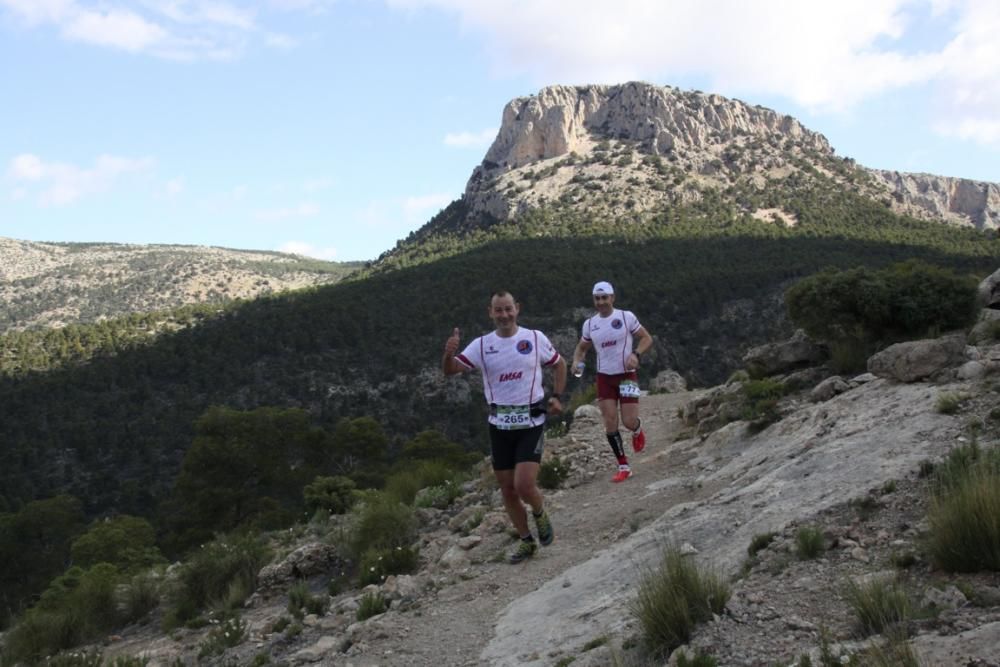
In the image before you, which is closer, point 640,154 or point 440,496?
point 440,496

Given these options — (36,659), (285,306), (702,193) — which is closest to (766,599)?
(36,659)

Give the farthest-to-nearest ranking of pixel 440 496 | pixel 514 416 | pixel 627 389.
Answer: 1. pixel 440 496
2. pixel 627 389
3. pixel 514 416

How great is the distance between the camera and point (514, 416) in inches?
219

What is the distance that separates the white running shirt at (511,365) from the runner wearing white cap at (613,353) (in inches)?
82.1

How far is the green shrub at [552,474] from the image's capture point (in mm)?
9227

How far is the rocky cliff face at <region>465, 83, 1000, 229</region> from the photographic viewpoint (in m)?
86.8

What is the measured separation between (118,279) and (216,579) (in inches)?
4827

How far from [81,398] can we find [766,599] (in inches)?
2055

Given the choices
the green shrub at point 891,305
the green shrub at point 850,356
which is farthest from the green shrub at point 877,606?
the green shrub at point 891,305

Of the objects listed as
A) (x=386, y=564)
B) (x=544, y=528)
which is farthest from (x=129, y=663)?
(x=544, y=528)

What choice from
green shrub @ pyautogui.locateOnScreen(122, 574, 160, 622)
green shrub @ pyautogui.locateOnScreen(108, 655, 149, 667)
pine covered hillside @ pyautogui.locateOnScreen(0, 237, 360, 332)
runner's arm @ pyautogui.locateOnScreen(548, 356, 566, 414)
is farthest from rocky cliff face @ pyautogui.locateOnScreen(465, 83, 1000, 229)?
green shrub @ pyautogui.locateOnScreen(108, 655, 149, 667)

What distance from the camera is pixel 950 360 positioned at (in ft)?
24.4

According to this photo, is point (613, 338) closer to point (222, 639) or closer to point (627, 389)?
point (627, 389)

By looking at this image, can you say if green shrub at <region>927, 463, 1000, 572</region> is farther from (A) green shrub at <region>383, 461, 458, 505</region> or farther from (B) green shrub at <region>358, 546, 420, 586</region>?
(A) green shrub at <region>383, 461, 458, 505</region>
